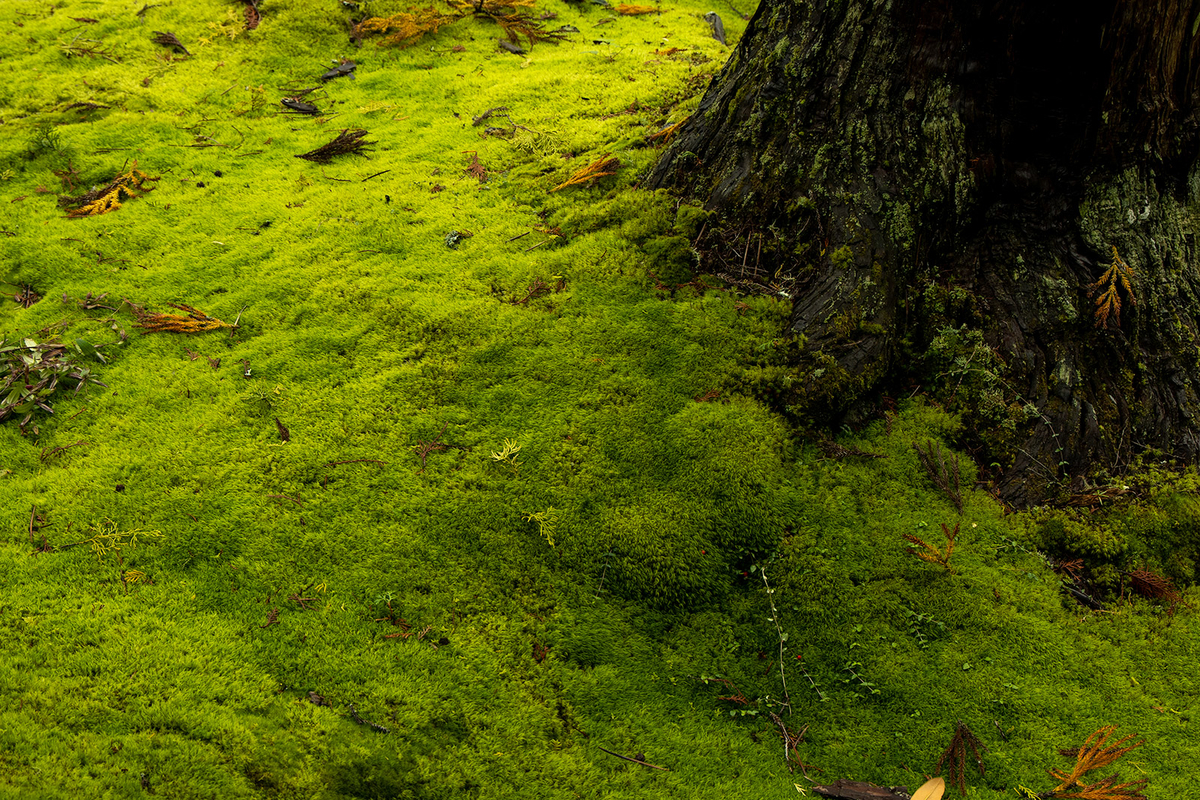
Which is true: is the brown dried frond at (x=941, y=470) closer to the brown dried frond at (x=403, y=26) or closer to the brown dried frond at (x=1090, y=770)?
the brown dried frond at (x=1090, y=770)

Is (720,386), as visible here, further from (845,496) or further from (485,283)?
(485,283)

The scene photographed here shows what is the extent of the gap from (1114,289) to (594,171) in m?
3.50

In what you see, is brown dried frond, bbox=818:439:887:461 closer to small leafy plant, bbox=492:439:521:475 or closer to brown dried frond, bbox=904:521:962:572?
brown dried frond, bbox=904:521:962:572

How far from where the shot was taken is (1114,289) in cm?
371

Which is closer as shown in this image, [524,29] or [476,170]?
[476,170]

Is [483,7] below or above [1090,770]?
above

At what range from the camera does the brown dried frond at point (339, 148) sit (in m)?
6.00

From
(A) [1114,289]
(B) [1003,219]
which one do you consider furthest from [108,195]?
(A) [1114,289]

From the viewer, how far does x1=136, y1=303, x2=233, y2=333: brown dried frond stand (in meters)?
4.43

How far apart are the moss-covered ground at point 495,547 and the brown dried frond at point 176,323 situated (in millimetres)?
48

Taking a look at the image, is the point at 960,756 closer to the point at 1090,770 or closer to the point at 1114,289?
the point at 1090,770

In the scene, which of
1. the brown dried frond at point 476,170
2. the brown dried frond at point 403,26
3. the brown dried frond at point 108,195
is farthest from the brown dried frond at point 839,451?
the brown dried frond at point 403,26

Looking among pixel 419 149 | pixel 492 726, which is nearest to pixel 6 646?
pixel 492 726

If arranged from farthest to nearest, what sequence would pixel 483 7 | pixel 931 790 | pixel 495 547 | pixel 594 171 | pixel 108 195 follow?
1. pixel 483 7
2. pixel 108 195
3. pixel 594 171
4. pixel 495 547
5. pixel 931 790
